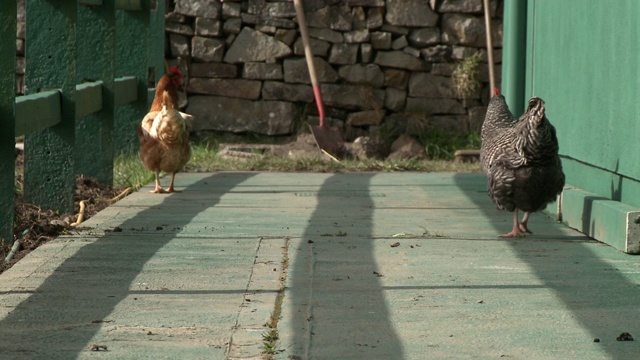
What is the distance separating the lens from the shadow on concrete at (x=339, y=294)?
3.35 m

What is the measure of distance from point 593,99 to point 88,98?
123 inches

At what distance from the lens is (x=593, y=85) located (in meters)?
6.12

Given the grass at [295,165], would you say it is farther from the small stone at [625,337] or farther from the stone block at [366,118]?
the small stone at [625,337]

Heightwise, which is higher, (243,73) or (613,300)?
(243,73)

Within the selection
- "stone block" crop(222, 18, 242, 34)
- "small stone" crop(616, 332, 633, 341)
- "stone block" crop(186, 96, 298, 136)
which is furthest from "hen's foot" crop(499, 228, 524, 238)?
"stone block" crop(222, 18, 242, 34)

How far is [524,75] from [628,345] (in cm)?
481

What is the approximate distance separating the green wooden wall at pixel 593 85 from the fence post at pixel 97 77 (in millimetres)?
2894

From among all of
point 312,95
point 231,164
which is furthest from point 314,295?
point 312,95

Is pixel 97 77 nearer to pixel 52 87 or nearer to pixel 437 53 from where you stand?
pixel 52 87

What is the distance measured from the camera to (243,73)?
11406 millimetres

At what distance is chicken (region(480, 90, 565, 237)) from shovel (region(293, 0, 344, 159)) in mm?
4442

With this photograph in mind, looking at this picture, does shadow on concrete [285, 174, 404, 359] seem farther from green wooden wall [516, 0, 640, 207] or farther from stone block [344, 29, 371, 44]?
stone block [344, 29, 371, 44]

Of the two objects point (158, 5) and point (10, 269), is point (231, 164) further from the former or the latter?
point (10, 269)

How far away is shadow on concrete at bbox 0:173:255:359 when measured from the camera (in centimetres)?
335
